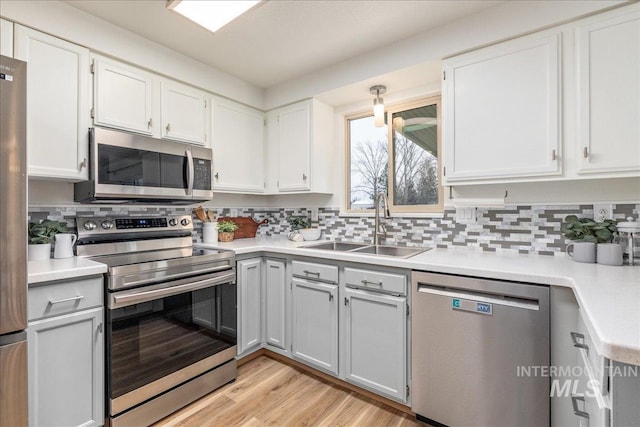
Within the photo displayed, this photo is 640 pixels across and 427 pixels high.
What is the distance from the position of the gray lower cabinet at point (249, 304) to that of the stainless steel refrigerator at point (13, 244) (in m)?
1.21

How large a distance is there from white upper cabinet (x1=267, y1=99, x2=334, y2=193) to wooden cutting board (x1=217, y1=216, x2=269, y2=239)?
404mm

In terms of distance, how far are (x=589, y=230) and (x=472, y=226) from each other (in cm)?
63

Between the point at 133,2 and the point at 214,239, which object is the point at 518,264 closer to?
the point at 214,239

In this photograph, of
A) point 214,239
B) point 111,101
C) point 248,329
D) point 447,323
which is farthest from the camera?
point 214,239

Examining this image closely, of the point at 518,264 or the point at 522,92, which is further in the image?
the point at 522,92

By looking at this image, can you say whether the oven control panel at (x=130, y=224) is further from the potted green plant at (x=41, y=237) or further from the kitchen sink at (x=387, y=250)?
the kitchen sink at (x=387, y=250)

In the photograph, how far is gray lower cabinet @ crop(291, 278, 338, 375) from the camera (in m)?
2.10

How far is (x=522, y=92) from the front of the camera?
1783mm

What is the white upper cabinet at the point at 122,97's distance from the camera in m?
1.98

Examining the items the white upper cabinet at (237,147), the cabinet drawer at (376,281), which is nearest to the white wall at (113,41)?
the white upper cabinet at (237,147)

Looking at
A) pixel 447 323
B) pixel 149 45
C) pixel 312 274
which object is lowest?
pixel 447 323

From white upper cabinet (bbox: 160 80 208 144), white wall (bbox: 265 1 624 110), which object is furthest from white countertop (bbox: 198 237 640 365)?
white wall (bbox: 265 1 624 110)

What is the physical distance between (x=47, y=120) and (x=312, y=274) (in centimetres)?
182

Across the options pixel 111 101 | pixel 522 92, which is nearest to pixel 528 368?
pixel 522 92
